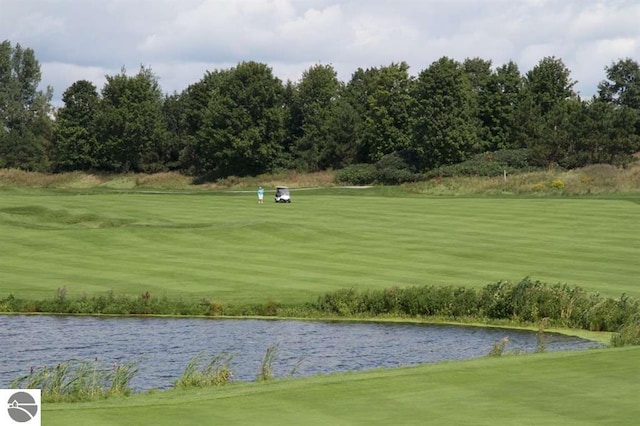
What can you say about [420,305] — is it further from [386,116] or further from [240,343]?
[386,116]

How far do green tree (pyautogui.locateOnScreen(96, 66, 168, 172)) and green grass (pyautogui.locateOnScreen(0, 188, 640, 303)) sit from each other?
65.7 m

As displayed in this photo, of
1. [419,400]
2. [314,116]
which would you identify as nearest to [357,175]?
[314,116]

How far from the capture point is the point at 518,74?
5468 inches

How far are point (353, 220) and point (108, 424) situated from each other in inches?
2104

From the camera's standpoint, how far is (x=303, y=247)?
55812 mm

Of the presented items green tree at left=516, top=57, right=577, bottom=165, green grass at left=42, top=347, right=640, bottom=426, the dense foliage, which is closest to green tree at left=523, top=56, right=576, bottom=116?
green tree at left=516, top=57, right=577, bottom=165

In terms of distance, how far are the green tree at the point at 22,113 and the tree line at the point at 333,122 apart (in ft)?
1.16

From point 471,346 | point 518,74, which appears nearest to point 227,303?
point 471,346

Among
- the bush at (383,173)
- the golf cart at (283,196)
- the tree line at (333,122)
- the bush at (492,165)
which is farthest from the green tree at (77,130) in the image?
the golf cart at (283,196)

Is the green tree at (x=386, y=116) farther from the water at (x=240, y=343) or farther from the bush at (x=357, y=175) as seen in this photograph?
the water at (x=240, y=343)

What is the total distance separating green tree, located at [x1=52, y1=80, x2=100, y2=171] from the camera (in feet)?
482

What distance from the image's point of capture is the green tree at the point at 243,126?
135500 millimetres

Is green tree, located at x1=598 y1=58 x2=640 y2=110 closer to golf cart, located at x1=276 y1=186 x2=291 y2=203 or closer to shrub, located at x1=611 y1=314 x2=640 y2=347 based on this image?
golf cart, located at x1=276 y1=186 x2=291 y2=203

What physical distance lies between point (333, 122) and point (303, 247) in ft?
271
